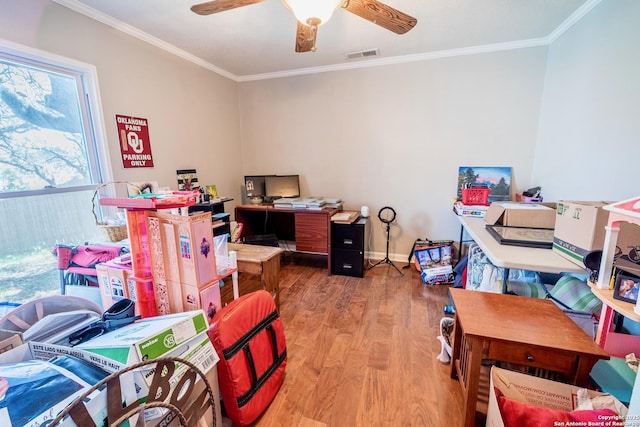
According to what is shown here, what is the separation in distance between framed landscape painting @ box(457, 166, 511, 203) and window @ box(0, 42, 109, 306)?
3.57 metres

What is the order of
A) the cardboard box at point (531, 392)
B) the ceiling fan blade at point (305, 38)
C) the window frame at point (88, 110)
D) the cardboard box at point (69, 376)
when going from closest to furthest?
the cardboard box at point (69, 376)
the cardboard box at point (531, 392)
the ceiling fan blade at point (305, 38)
the window frame at point (88, 110)

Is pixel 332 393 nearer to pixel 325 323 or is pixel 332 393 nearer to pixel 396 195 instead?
pixel 325 323

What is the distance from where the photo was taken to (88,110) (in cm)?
201

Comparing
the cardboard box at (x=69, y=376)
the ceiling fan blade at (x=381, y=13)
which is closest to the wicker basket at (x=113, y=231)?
the cardboard box at (x=69, y=376)

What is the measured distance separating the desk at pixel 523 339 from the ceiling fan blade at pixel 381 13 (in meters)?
1.61

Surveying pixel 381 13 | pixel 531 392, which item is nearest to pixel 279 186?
pixel 381 13

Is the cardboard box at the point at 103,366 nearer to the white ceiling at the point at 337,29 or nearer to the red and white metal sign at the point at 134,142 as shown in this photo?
the red and white metal sign at the point at 134,142

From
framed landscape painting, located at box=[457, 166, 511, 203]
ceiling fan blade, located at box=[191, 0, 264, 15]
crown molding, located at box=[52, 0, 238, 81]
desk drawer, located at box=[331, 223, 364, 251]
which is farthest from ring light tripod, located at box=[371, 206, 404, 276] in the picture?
crown molding, located at box=[52, 0, 238, 81]

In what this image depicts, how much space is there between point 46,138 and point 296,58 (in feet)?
7.78

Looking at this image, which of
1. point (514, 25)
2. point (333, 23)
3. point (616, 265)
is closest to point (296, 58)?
point (333, 23)

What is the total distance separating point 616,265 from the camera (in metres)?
1.00

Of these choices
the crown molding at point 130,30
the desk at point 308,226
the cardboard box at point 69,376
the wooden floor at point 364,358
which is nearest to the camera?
the cardboard box at point 69,376

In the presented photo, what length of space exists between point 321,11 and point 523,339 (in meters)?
1.76

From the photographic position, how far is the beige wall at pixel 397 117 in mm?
1742
